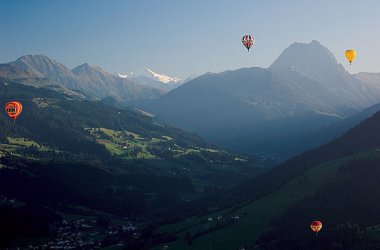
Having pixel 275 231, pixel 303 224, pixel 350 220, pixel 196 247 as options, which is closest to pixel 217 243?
pixel 196 247

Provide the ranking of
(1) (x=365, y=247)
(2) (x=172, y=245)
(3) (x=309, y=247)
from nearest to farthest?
(1) (x=365, y=247)
(3) (x=309, y=247)
(2) (x=172, y=245)

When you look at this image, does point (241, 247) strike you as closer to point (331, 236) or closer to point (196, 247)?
point (196, 247)

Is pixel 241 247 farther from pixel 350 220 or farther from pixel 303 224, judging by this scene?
pixel 350 220

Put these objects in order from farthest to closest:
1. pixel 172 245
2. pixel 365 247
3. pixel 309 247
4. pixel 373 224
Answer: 1. pixel 172 245
2. pixel 373 224
3. pixel 309 247
4. pixel 365 247

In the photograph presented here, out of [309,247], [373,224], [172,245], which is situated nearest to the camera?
[309,247]

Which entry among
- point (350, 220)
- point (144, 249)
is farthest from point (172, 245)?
point (350, 220)

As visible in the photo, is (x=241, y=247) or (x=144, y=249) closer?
(x=241, y=247)

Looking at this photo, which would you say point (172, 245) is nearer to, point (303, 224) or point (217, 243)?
point (217, 243)

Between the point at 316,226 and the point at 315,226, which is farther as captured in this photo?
the point at 316,226

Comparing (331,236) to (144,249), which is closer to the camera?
(331,236)
